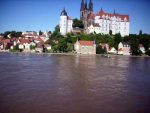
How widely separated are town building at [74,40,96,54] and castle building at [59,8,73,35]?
24.3ft

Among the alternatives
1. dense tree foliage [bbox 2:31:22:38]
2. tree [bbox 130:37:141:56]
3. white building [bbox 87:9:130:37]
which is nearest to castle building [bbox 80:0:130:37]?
white building [bbox 87:9:130:37]

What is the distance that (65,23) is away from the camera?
59.2 meters

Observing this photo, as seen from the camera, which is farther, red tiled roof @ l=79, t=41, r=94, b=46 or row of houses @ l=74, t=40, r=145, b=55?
row of houses @ l=74, t=40, r=145, b=55

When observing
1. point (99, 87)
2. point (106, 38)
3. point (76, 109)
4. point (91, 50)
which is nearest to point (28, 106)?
point (76, 109)

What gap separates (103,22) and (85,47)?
9.02 metres

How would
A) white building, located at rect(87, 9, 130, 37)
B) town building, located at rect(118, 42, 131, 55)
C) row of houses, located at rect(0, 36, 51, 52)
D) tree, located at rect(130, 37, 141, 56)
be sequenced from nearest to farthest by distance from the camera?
tree, located at rect(130, 37, 141, 56) → town building, located at rect(118, 42, 131, 55) → row of houses, located at rect(0, 36, 51, 52) → white building, located at rect(87, 9, 130, 37)

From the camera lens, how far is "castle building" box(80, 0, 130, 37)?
58969mm

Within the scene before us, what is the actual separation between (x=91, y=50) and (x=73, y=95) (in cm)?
4190

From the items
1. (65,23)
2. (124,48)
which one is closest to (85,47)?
(124,48)

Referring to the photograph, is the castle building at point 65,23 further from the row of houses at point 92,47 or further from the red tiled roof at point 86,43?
the red tiled roof at point 86,43

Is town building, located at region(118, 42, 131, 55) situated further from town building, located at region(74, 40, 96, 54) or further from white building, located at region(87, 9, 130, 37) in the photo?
white building, located at region(87, 9, 130, 37)

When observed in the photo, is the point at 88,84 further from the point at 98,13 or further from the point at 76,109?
the point at 98,13

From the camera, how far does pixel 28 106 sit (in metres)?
9.67

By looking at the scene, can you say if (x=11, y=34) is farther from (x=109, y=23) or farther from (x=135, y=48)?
(x=135, y=48)
